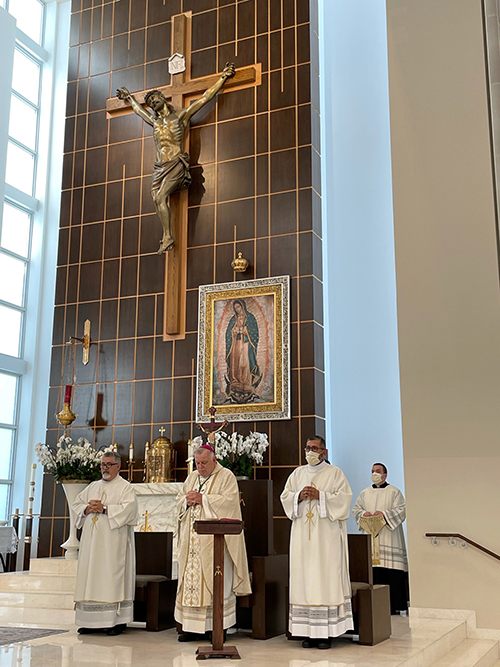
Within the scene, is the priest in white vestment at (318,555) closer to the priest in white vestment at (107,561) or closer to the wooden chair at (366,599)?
the wooden chair at (366,599)

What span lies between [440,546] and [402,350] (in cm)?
207

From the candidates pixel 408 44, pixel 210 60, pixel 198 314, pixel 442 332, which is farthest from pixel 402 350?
pixel 210 60

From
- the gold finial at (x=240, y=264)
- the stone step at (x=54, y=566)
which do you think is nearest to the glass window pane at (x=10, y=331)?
the gold finial at (x=240, y=264)

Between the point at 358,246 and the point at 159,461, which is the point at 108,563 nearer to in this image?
the point at 159,461

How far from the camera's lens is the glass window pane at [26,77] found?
15.4 m

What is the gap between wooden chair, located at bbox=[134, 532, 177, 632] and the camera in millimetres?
6977

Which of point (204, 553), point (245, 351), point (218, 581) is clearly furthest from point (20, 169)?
point (218, 581)

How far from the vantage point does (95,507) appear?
23.0 ft

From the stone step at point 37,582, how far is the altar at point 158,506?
1.23 meters

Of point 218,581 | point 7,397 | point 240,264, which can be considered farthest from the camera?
point 7,397

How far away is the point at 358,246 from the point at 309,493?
18.4ft

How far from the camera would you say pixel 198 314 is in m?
10.3

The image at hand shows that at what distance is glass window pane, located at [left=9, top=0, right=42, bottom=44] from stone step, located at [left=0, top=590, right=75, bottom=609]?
11.8 meters

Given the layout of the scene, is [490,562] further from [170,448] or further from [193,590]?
[170,448]
